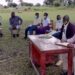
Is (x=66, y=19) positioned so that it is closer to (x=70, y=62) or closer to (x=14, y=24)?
(x=70, y=62)

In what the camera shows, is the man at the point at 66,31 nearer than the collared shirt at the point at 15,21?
Yes

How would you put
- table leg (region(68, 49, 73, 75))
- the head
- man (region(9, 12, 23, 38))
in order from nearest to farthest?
table leg (region(68, 49, 73, 75)) < the head < man (region(9, 12, 23, 38))

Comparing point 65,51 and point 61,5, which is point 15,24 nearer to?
point 65,51

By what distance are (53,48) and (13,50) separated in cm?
477

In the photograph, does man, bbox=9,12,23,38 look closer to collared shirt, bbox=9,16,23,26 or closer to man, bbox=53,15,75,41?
collared shirt, bbox=9,16,23,26

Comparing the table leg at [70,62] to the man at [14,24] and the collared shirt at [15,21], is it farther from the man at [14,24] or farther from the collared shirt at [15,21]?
the collared shirt at [15,21]

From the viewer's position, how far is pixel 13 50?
36.1 feet

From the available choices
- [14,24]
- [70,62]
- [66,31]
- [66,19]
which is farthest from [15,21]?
[70,62]

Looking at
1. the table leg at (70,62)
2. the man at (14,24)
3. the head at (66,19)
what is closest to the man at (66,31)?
the head at (66,19)

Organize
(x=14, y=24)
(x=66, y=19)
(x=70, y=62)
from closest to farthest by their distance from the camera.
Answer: (x=70, y=62) → (x=66, y=19) → (x=14, y=24)

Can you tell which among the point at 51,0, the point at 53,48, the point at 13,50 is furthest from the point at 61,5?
the point at 53,48

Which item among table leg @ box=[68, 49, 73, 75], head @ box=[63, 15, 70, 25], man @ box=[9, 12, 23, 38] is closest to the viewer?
table leg @ box=[68, 49, 73, 75]

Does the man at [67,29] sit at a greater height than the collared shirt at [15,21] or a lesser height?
greater

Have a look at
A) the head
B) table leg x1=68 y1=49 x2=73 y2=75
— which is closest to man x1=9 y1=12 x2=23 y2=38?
the head
